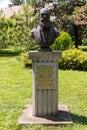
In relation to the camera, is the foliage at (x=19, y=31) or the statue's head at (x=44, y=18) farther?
the foliage at (x=19, y=31)

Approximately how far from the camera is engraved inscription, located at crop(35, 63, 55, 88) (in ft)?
21.3

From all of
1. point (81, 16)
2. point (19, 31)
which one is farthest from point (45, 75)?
point (81, 16)

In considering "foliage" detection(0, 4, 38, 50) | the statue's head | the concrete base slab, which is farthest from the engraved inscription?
"foliage" detection(0, 4, 38, 50)

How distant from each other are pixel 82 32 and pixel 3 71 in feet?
77.9

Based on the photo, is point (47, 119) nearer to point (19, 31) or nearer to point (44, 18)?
point (44, 18)

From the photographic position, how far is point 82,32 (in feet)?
120

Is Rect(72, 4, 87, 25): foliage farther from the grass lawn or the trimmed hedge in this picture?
the grass lawn

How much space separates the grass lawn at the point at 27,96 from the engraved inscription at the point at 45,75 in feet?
2.97

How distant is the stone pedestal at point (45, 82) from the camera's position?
6455 mm

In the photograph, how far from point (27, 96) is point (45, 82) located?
8.05ft

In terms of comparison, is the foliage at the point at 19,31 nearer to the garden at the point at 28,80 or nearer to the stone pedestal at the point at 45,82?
the garden at the point at 28,80

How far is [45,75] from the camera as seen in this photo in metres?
6.52

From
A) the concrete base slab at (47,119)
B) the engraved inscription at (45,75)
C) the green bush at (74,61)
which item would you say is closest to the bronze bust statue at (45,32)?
the engraved inscription at (45,75)

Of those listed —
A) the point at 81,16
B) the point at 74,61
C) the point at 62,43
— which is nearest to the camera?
the point at 74,61
